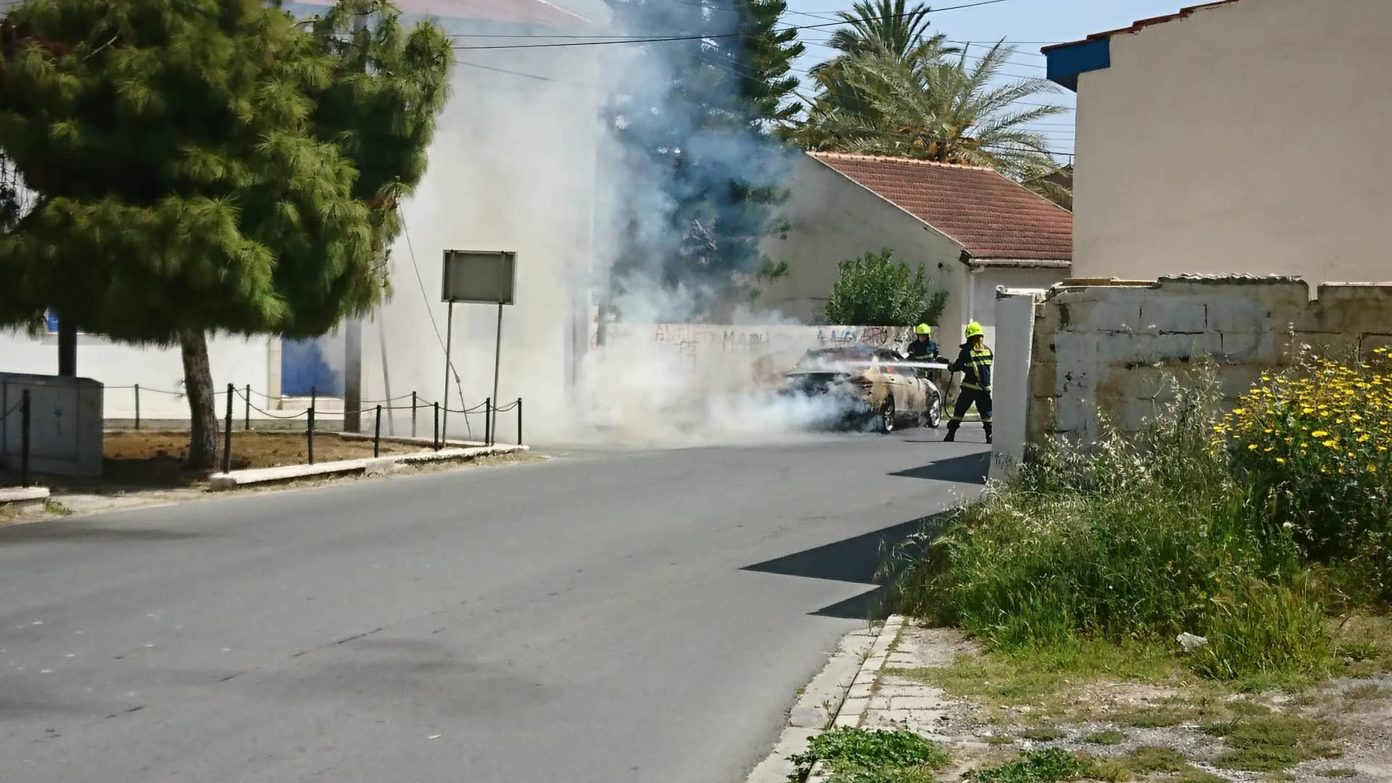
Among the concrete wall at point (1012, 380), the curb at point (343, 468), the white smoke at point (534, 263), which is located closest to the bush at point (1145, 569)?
the concrete wall at point (1012, 380)

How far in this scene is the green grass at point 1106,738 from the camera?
19.2ft

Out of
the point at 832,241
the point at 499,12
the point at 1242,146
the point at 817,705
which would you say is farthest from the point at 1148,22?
the point at 832,241

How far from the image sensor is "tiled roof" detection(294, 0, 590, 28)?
85.5 ft

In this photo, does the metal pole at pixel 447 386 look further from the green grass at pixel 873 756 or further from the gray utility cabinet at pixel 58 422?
the green grass at pixel 873 756

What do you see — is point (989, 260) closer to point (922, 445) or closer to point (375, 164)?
point (922, 445)

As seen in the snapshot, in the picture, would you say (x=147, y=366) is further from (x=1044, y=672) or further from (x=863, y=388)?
(x=1044, y=672)

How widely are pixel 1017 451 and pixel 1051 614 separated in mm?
2532

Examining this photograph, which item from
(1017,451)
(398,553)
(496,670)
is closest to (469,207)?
(398,553)

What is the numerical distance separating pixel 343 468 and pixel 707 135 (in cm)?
1680

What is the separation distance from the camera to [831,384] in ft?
76.9

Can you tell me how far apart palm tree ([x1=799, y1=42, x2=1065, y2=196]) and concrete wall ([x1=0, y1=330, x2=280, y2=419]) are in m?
17.8

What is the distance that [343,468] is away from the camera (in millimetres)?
16797

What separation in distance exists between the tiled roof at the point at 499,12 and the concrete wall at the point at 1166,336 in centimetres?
1800

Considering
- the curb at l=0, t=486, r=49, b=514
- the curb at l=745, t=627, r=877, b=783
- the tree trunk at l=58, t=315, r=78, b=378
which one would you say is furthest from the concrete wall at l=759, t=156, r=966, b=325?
the curb at l=745, t=627, r=877, b=783
